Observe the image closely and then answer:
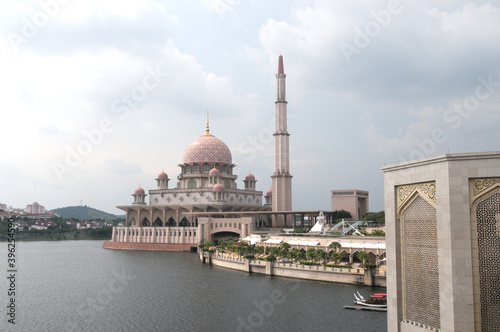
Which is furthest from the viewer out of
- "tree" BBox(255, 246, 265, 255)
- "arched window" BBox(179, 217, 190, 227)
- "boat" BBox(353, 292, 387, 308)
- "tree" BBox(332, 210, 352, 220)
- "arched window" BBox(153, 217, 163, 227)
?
"arched window" BBox(153, 217, 163, 227)

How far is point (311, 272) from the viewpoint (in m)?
35.2

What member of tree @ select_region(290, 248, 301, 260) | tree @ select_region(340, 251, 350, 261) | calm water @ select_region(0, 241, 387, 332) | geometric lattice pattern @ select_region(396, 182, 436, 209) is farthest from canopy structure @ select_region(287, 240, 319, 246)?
geometric lattice pattern @ select_region(396, 182, 436, 209)

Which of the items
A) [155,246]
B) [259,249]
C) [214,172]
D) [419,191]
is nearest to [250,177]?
[214,172]

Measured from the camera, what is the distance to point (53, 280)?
128ft

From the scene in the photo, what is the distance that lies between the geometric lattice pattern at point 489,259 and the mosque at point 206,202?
5017cm

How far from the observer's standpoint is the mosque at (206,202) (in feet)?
214

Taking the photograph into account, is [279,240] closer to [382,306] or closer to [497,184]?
[382,306]

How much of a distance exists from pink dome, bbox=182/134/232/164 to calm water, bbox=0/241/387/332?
3344 cm

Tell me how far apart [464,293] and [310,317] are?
43.6 feet

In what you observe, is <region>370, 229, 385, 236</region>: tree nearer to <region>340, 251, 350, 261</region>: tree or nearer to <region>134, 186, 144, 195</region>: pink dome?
<region>340, 251, 350, 261</region>: tree

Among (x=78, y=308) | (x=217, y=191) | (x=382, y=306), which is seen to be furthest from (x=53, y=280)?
(x=217, y=191)

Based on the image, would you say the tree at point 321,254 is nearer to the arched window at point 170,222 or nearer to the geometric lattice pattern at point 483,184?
the geometric lattice pattern at point 483,184

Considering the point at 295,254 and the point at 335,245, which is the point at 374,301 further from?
the point at 295,254

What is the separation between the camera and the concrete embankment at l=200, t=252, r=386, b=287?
1268 inches
